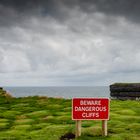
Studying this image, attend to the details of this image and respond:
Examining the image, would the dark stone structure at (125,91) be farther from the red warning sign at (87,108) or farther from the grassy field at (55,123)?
the red warning sign at (87,108)

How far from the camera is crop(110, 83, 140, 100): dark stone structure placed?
4777 centimetres

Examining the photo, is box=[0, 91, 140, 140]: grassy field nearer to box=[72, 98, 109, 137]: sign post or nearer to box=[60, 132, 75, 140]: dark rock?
box=[60, 132, 75, 140]: dark rock

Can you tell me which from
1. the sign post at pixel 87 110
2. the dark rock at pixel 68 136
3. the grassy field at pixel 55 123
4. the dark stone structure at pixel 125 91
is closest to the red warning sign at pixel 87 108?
the sign post at pixel 87 110

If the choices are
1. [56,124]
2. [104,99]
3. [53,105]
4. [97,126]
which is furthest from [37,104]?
[104,99]

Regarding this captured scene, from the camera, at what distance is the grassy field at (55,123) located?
77.6 ft

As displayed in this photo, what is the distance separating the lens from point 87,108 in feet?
75.1

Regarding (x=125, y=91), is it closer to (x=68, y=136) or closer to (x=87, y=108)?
(x=68, y=136)

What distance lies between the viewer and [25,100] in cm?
4344

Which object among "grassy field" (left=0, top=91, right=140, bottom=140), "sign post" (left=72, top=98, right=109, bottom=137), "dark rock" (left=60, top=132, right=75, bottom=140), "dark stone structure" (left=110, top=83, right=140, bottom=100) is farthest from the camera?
"dark stone structure" (left=110, top=83, right=140, bottom=100)

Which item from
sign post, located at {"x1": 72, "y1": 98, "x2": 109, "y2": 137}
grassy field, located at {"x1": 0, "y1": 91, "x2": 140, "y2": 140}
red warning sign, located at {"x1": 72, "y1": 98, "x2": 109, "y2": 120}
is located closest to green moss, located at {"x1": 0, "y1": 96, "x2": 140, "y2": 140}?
grassy field, located at {"x1": 0, "y1": 91, "x2": 140, "y2": 140}

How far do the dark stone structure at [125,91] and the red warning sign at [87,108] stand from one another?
81.9ft

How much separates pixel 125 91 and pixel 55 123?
22008 mm

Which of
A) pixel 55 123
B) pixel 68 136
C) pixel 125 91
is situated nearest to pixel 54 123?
pixel 55 123

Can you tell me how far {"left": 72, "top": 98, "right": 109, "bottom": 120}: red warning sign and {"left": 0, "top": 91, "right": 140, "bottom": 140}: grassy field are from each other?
3.48 feet
